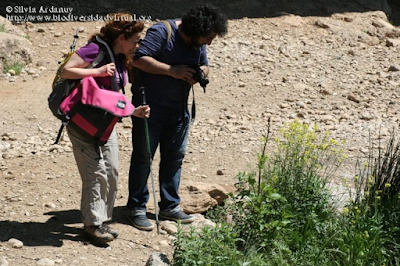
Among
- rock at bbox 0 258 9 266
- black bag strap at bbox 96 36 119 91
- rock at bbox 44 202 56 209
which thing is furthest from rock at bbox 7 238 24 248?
black bag strap at bbox 96 36 119 91

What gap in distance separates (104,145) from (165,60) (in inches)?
31.2

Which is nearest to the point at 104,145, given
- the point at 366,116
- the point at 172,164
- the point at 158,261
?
the point at 172,164

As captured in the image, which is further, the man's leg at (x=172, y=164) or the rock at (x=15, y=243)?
the man's leg at (x=172, y=164)

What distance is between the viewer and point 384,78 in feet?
32.9

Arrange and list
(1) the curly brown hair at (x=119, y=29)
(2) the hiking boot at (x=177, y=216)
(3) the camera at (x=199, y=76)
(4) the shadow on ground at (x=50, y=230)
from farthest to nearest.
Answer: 1. (2) the hiking boot at (x=177, y=216)
2. (3) the camera at (x=199, y=76)
3. (4) the shadow on ground at (x=50, y=230)
4. (1) the curly brown hair at (x=119, y=29)

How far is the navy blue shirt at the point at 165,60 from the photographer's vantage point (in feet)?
17.3

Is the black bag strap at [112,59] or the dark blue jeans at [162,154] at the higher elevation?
the black bag strap at [112,59]

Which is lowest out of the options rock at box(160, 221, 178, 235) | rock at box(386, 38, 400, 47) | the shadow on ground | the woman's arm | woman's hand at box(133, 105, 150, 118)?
Result: the shadow on ground

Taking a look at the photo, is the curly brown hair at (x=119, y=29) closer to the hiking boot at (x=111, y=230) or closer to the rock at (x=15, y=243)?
the hiking boot at (x=111, y=230)

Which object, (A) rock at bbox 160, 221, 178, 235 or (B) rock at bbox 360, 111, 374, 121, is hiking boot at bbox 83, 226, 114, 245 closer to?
(A) rock at bbox 160, 221, 178, 235

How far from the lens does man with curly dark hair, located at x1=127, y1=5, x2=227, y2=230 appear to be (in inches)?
206

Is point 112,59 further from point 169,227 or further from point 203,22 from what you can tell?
point 169,227

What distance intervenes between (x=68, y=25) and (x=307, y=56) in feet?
11.2

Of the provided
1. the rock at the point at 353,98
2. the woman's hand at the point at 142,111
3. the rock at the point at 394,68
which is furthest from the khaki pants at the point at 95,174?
the rock at the point at 394,68
